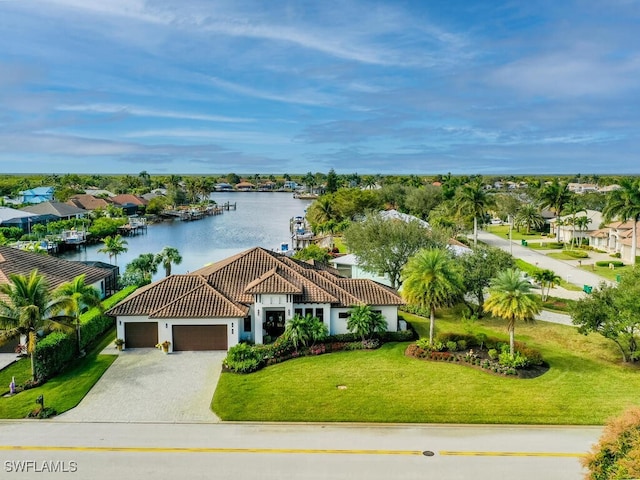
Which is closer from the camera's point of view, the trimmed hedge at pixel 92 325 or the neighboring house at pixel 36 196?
the trimmed hedge at pixel 92 325

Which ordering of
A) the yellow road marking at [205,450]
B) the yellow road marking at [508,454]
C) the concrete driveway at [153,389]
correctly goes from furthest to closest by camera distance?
1. the concrete driveway at [153,389]
2. the yellow road marking at [205,450]
3. the yellow road marking at [508,454]

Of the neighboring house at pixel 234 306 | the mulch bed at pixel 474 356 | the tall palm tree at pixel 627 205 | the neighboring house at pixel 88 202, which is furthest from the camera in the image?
the neighboring house at pixel 88 202

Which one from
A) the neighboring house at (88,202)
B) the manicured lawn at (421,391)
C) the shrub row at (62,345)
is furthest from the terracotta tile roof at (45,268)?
the neighboring house at (88,202)

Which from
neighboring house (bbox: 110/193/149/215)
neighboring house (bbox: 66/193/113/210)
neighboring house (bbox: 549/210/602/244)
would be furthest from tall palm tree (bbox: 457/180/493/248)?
neighboring house (bbox: 110/193/149/215)

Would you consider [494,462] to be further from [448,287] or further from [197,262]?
[197,262]

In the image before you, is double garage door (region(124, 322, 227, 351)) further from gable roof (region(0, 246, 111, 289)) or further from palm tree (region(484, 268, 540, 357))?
palm tree (region(484, 268, 540, 357))

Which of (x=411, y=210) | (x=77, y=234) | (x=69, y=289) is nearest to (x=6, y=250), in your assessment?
(x=69, y=289)

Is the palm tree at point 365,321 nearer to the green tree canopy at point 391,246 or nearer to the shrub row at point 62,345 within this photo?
the green tree canopy at point 391,246
